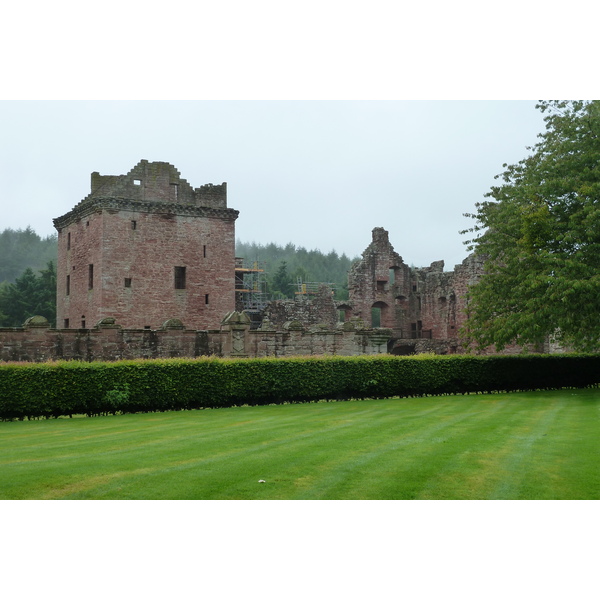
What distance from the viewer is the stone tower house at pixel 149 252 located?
108 feet

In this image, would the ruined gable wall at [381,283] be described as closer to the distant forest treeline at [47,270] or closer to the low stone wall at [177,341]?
the distant forest treeline at [47,270]

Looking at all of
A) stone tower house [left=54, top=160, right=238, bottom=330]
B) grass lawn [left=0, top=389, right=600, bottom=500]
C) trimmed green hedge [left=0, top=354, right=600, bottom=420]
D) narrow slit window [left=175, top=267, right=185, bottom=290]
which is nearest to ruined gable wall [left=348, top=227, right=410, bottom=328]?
stone tower house [left=54, top=160, right=238, bottom=330]

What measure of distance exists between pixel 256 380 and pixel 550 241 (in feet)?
32.0

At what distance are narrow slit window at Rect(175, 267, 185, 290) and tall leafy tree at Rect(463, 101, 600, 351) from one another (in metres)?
16.6

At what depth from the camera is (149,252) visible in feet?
111

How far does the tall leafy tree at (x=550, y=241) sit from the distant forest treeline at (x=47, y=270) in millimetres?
30920

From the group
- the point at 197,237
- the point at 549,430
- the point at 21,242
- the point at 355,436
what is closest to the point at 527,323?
the point at 549,430

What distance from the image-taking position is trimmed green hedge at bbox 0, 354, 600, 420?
16.5m

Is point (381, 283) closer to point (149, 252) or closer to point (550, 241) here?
point (149, 252)

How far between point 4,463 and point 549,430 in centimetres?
891

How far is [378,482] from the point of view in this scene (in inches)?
303

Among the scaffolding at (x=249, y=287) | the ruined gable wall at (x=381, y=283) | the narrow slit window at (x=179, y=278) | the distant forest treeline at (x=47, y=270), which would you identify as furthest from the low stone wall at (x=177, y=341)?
the distant forest treeline at (x=47, y=270)

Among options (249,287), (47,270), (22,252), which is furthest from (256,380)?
(22,252)

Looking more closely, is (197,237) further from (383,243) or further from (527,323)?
(527,323)
